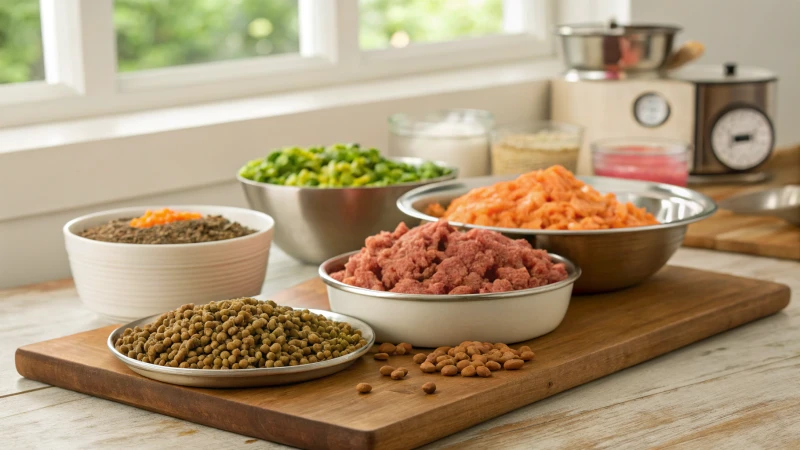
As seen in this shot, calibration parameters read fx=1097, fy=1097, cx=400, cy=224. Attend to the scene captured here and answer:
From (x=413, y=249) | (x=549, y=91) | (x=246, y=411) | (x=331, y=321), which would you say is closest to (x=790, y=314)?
(x=413, y=249)

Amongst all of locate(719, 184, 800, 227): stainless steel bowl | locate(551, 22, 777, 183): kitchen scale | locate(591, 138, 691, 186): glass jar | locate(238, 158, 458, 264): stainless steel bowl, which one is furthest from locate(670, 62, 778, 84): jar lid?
locate(238, 158, 458, 264): stainless steel bowl

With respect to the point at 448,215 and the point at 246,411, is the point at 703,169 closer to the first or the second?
the point at 448,215

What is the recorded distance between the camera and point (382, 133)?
2.56 m

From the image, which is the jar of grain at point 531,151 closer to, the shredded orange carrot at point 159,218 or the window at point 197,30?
the shredded orange carrot at point 159,218

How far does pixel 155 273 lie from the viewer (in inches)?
62.3

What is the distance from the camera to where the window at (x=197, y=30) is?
7785 millimetres

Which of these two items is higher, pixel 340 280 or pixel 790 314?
pixel 340 280

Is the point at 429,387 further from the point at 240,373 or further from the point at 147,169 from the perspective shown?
the point at 147,169

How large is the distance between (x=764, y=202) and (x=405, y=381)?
1246 millimetres

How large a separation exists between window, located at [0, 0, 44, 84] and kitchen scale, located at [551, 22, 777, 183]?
16.9ft

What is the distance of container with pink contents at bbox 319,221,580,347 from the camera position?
1399mm

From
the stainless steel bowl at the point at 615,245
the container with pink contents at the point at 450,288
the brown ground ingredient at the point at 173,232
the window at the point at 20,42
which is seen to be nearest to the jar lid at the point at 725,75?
the stainless steel bowl at the point at 615,245

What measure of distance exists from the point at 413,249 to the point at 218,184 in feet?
2.90

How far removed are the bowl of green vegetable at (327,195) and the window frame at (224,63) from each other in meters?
0.45
